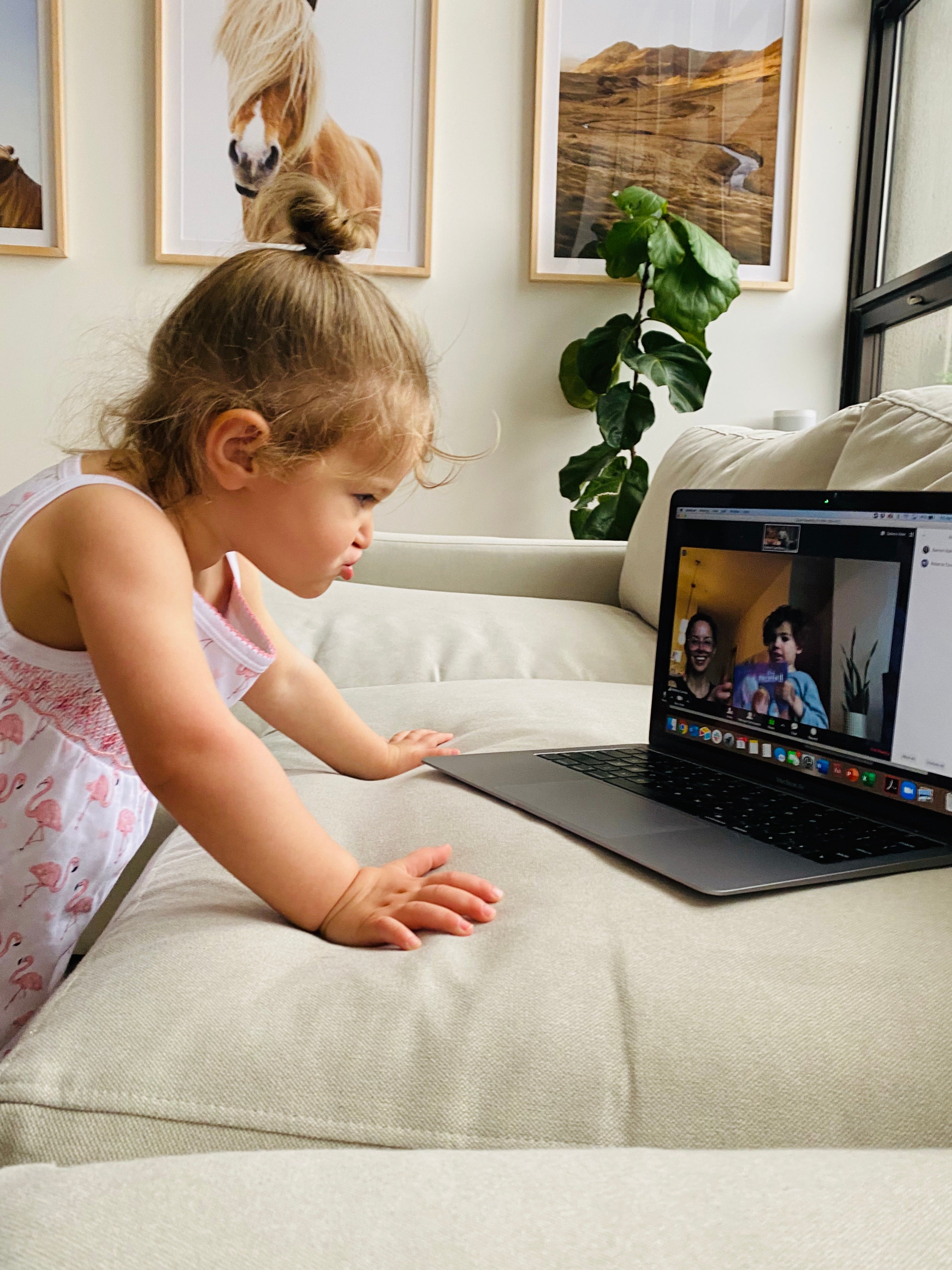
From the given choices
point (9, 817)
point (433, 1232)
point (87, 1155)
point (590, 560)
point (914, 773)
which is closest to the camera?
point (433, 1232)

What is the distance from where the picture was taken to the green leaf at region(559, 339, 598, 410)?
2.89 meters

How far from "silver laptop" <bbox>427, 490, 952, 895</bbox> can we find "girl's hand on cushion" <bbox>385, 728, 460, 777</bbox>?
0.08 metres

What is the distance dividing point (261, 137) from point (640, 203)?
106 cm

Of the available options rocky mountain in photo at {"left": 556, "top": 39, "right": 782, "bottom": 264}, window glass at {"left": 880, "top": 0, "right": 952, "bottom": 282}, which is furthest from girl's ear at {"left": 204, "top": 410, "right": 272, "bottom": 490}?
rocky mountain in photo at {"left": 556, "top": 39, "right": 782, "bottom": 264}

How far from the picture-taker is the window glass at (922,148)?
99.9 inches

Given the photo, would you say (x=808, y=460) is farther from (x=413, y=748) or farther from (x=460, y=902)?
(x=460, y=902)

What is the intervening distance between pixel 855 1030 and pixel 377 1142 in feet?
0.73

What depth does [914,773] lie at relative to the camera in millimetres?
748

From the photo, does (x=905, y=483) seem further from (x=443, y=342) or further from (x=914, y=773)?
(x=443, y=342)

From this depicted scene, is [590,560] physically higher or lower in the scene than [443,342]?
lower

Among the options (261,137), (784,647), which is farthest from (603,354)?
(784,647)

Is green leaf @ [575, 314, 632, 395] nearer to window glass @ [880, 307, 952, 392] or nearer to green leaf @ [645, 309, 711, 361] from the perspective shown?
green leaf @ [645, 309, 711, 361]

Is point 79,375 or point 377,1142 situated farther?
point 79,375

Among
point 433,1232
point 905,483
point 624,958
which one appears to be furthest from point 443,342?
point 433,1232
